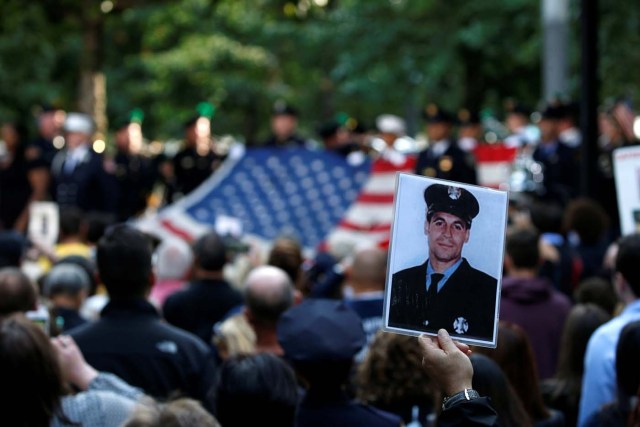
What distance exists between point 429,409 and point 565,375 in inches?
27.3

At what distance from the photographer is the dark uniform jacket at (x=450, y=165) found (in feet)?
45.3

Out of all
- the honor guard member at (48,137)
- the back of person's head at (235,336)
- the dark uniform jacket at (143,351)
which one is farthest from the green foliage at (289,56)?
the dark uniform jacket at (143,351)

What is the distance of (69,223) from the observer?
930cm

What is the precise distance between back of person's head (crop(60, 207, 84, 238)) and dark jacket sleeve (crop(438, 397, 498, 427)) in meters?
6.30

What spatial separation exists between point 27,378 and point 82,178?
11.1 metres

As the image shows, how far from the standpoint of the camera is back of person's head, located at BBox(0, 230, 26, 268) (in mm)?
8131

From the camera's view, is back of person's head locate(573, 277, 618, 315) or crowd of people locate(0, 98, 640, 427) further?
back of person's head locate(573, 277, 618, 315)

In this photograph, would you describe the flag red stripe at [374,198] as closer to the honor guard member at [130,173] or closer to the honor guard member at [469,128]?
the honor guard member at [469,128]

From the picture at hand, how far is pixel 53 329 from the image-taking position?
17.9ft

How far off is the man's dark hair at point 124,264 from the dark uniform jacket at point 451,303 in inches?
84.7

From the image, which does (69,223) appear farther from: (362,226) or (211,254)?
(362,226)

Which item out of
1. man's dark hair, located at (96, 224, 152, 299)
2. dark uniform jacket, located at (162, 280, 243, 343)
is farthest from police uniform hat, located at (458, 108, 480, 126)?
man's dark hair, located at (96, 224, 152, 299)

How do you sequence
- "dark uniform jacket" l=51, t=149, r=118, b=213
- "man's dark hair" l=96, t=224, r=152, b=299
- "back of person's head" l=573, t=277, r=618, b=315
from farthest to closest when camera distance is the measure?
"dark uniform jacket" l=51, t=149, r=118, b=213 < "back of person's head" l=573, t=277, r=618, b=315 < "man's dark hair" l=96, t=224, r=152, b=299

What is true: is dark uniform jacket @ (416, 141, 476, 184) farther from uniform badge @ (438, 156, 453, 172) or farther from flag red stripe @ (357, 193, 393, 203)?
flag red stripe @ (357, 193, 393, 203)
